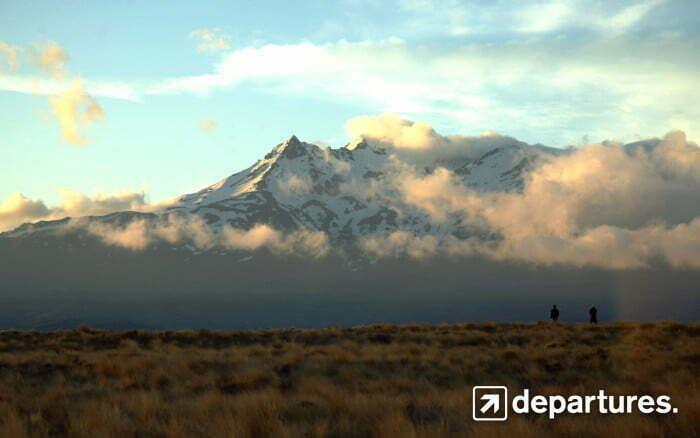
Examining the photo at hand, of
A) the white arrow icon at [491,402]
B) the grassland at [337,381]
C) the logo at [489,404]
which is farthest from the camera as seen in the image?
the white arrow icon at [491,402]

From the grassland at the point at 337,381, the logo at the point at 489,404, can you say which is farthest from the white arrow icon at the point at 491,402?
the grassland at the point at 337,381

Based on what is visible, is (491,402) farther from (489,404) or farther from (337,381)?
(337,381)

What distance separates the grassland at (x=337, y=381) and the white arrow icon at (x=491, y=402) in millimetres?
381

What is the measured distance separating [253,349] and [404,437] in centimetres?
1697

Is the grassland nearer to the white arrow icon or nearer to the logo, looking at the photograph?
the logo

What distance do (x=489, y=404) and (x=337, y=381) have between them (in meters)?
5.19

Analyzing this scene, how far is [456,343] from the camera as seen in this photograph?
2762cm

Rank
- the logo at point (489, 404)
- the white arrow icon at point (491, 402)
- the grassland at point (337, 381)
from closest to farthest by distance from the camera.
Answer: the grassland at point (337, 381) < the logo at point (489, 404) < the white arrow icon at point (491, 402)

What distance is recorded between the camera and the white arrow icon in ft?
44.6

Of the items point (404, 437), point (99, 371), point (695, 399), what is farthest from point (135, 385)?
point (695, 399)

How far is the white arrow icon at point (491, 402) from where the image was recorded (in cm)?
1359

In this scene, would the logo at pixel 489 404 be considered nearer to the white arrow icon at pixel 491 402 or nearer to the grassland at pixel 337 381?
the white arrow icon at pixel 491 402

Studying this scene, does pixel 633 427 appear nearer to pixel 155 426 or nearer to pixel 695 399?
pixel 695 399

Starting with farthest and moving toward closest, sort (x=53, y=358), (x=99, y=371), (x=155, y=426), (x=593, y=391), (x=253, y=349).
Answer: (x=253, y=349)
(x=53, y=358)
(x=99, y=371)
(x=593, y=391)
(x=155, y=426)
